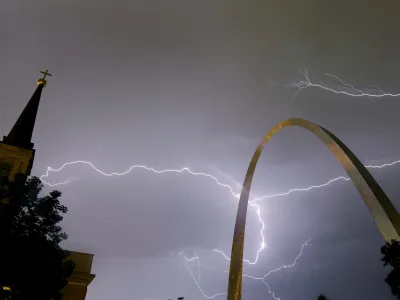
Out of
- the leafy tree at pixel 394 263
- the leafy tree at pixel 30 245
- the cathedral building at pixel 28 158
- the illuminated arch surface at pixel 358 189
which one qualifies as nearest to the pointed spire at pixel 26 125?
the cathedral building at pixel 28 158

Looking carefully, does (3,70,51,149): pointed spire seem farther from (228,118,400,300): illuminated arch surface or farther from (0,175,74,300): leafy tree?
(228,118,400,300): illuminated arch surface

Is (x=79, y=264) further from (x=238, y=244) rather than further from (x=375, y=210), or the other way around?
(x=375, y=210)

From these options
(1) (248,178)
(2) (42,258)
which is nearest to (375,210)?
(1) (248,178)

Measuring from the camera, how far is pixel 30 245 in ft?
43.1

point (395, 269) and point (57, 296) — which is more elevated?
point (395, 269)

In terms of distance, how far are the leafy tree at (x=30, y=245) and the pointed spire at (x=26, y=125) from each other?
739 inches

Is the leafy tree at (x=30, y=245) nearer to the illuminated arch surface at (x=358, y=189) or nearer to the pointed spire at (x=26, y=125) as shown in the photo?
the illuminated arch surface at (x=358, y=189)

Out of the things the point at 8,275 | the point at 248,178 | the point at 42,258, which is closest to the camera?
the point at 8,275

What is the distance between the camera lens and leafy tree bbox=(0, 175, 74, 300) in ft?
41.1

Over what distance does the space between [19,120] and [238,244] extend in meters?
26.0

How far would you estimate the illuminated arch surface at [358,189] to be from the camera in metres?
14.7

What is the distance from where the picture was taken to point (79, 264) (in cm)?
2478

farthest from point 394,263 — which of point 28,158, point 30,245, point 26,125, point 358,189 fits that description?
point 26,125

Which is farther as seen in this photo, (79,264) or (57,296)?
(79,264)
